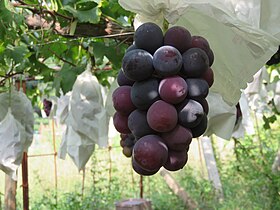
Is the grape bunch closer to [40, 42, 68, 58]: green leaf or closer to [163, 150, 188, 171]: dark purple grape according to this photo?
[163, 150, 188, 171]: dark purple grape

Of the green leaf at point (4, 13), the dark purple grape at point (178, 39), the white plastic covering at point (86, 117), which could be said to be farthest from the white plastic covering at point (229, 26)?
the white plastic covering at point (86, 117)

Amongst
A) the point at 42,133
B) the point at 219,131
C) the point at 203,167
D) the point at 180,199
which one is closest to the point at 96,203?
the point at 180,199

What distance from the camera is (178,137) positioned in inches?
29.1

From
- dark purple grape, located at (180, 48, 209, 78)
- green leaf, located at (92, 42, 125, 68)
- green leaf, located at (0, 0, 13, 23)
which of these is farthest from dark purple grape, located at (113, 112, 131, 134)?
green leaf, located at (92, 42, 125, 68)

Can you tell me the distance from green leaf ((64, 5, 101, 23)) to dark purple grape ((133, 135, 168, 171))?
0.86m

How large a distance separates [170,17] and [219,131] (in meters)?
0.79

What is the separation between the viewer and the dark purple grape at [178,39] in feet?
2.48

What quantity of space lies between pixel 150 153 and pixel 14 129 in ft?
4.88

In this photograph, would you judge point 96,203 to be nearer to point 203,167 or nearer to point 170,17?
point 203,167

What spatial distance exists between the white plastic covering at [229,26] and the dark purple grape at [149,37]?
6 centimetres

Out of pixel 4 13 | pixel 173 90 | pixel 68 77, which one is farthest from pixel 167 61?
pixel 68 77

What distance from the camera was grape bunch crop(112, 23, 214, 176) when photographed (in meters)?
0.73

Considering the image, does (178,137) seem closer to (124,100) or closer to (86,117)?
(124,100)

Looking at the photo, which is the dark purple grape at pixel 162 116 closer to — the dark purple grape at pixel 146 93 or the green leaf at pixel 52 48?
the dark purple grape at pixel 146 93
